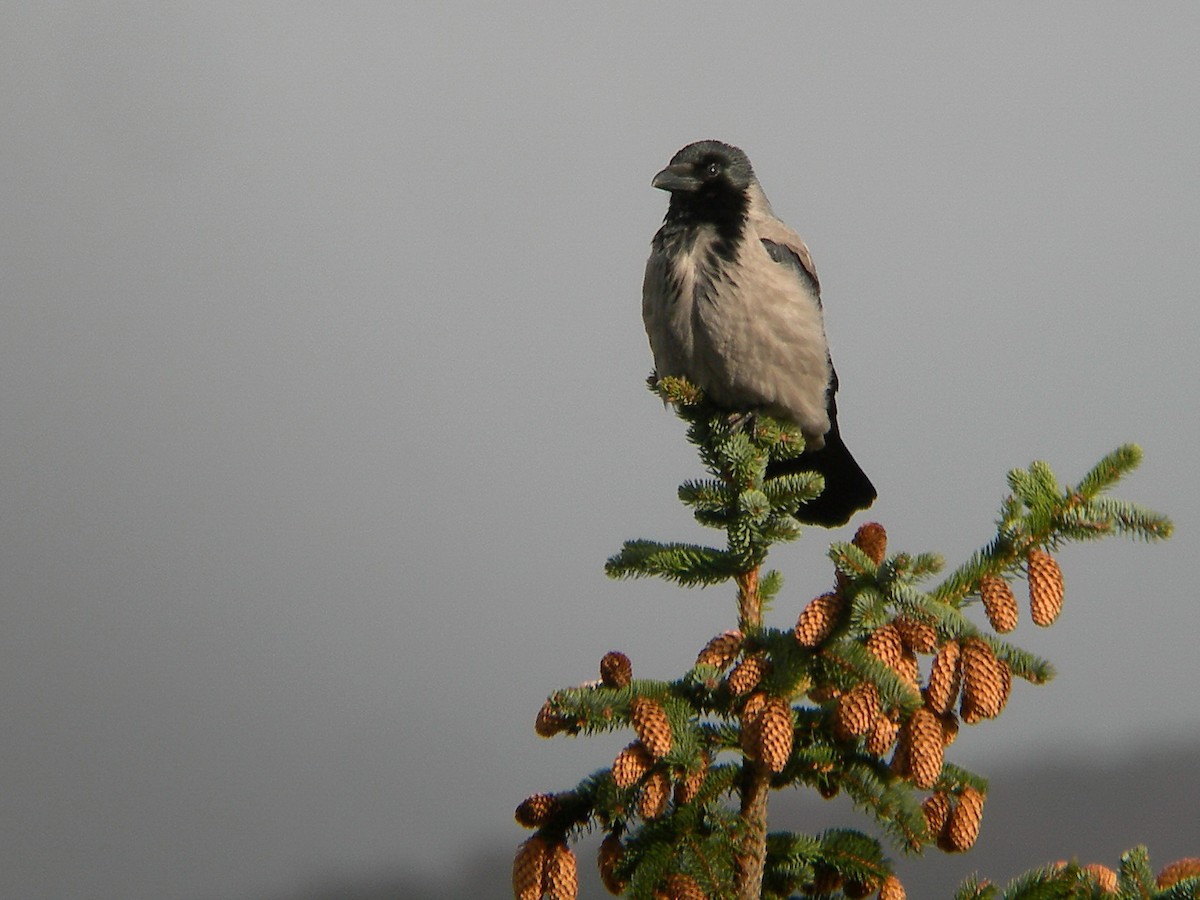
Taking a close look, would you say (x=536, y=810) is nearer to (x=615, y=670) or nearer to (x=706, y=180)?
(x=615, y=670)

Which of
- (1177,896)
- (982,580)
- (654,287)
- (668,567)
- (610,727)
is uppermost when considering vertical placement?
(654,287)

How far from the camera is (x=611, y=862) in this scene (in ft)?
4.97

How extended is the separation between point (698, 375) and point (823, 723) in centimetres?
119

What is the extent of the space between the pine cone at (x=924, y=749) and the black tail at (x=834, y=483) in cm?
136

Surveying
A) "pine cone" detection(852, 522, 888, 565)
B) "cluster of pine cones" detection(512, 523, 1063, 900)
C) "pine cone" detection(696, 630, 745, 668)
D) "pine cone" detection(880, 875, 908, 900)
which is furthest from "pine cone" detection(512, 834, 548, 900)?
"pine cone" detection(852, 522, 888, 565)

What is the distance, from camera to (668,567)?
176cm

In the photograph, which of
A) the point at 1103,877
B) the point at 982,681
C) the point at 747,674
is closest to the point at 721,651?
the point at 747,674

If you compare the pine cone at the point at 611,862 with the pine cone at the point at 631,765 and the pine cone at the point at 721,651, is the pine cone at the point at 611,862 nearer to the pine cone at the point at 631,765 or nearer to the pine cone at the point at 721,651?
the pine cone at the point at 631,765

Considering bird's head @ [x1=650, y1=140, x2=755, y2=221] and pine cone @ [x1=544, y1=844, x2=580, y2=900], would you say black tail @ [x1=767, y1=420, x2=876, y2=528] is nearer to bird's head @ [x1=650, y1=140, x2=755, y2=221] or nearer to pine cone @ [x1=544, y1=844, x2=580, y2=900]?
bird's head @ [x1=650, y1=140, x2=755, y2=221]

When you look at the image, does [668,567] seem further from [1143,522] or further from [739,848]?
[1143,522]

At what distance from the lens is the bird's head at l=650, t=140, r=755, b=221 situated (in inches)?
105

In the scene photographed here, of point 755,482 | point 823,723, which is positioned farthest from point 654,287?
point 823,723

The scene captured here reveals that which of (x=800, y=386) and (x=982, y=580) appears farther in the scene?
(x=800, y=386)

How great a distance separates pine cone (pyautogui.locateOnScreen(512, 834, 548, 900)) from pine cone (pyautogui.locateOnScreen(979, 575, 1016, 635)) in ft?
1.88
